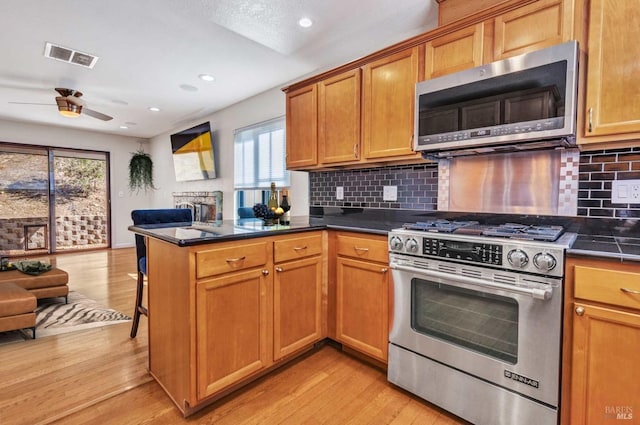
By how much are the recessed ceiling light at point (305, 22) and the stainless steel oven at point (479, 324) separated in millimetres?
1767

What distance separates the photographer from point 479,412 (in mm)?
1491

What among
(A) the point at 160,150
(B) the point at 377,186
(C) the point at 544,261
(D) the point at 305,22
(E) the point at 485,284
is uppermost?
(D) the point at 305,22

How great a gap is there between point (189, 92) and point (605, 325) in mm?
4547

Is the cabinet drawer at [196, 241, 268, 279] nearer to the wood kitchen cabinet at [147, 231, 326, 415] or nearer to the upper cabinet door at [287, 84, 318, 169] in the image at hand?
the wood kitchen cabinet at [147, 231, 326, 415]

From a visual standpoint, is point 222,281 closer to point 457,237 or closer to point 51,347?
point 457,237

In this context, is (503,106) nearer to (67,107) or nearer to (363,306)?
(363,306)

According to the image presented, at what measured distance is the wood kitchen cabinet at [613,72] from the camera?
138cm

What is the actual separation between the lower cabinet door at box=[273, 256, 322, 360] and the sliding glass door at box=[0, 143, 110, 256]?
658 cm

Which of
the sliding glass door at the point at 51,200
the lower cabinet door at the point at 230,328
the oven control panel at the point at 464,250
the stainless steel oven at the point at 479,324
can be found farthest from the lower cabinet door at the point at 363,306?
the sliding glass door at the point at 51,200

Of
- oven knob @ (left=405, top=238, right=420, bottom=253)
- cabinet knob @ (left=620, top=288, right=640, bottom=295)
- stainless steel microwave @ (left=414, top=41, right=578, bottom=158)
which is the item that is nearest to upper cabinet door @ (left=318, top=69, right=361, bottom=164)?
stainless steel microwave @ (left=414, top=41, right=578, bottom=158)

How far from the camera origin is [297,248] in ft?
6.63

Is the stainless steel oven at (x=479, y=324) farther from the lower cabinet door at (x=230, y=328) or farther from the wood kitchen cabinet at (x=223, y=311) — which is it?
the lower cabinet door at (x=230, y=328)

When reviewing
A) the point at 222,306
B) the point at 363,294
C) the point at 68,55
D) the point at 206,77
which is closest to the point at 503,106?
the point at 363,294

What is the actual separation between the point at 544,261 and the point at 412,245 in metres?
0.59
